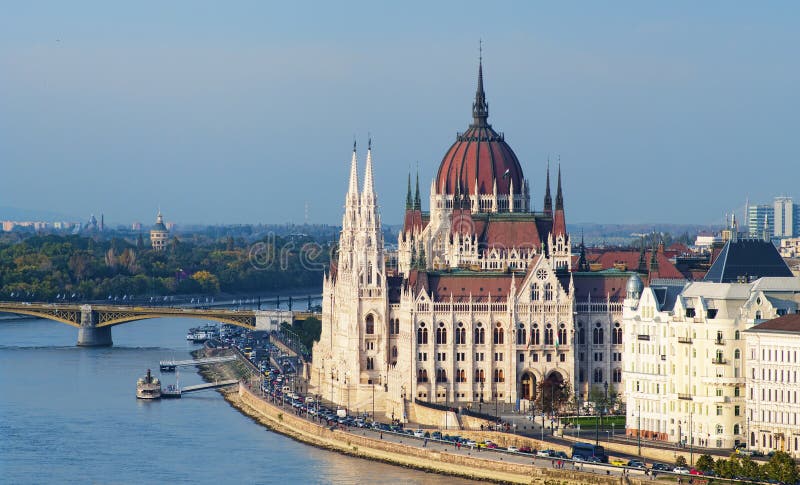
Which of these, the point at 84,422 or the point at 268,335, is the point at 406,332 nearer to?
the point at 84,422

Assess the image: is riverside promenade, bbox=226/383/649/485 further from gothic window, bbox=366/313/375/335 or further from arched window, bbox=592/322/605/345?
arched window, bbox=592/322/605/345

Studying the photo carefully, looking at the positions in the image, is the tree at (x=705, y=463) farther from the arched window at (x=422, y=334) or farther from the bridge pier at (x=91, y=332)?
the bridge pier at (x=91, y=332)

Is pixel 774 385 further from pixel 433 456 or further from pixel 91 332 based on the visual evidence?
pixel 91 332

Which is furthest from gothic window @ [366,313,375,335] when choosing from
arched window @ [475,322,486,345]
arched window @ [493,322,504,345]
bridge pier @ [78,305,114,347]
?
bridge pier @ [78,305,114,347]

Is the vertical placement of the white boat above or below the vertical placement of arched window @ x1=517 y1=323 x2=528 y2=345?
below

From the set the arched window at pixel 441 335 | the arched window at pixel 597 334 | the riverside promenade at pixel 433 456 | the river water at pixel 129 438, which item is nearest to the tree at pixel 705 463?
the riverside promenade at pixel 433 456

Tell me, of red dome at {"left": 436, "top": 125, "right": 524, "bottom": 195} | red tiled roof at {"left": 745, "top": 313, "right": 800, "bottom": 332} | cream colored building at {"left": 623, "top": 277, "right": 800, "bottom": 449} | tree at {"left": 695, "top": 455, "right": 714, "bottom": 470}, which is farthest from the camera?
red dome at {"left": 436, "top": 125, "right": 524, "bottom": 195}
